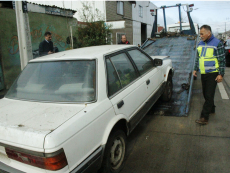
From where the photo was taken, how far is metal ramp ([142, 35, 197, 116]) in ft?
16.0

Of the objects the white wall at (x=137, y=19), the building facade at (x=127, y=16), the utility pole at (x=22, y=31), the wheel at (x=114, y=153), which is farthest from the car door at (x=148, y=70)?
the white wall at (x=137, y=19)

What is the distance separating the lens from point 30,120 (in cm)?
204

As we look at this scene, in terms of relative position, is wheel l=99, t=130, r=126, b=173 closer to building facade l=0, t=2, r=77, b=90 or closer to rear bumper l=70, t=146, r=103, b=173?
rear bumper l=70, t=146, r=103, b=173

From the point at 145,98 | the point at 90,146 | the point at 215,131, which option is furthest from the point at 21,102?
the point at 215,131

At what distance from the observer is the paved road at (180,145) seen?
2.88 metres

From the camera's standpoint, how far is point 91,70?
2586mm

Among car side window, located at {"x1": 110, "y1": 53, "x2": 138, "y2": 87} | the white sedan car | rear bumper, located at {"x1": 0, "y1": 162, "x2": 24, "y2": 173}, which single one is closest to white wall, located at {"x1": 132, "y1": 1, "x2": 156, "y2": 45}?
car side window, located at {"x1": 110, "y1": 53, "x2": 138, "y2": 87}

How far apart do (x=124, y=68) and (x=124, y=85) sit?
35cm

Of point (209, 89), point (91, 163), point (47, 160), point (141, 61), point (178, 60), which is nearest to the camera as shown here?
point (47, 160)

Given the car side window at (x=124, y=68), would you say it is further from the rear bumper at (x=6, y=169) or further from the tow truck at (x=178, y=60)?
the tow truck at (x=178, y=60)

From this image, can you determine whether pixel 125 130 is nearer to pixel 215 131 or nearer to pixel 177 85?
pixel 215 131

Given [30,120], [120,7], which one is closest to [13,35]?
[30,120]

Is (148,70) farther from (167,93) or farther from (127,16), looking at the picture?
(127,16)

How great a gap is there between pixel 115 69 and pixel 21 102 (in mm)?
1323
